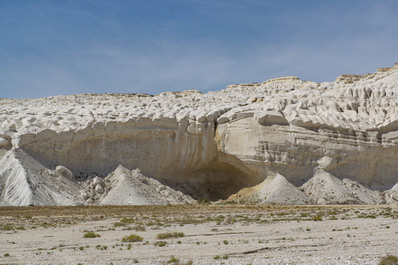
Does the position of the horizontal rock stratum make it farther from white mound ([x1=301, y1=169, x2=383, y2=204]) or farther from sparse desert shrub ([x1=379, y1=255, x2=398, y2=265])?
sparse desert shrub ([x1=379, y1=255, x2=398, y2=265])

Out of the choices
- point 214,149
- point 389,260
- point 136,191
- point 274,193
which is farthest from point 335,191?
point 389,260

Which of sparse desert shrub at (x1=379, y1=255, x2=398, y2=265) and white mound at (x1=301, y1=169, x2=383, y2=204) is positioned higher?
white mound at (x1=301, y1=169, x2=383, y2=204)

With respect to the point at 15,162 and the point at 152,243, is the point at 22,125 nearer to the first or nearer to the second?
the point at 15,162

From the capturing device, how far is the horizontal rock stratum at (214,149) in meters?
38.1

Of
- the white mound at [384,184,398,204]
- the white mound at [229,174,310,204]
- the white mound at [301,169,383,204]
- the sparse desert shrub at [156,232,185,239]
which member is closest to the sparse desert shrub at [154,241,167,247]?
the sparse desert shrub at [156,232,185,239]

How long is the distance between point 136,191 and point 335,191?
15397 millimetres

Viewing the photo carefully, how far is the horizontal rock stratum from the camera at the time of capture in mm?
38062

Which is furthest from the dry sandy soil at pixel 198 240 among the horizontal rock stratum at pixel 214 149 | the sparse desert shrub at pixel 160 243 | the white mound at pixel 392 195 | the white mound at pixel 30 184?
the white mound at pixel 392 195

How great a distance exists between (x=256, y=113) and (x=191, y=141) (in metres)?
5.76

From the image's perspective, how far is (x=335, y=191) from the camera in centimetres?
4072

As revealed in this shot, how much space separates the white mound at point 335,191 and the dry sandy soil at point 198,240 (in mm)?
13083

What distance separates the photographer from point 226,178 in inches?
1781

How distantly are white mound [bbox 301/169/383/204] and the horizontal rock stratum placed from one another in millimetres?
92

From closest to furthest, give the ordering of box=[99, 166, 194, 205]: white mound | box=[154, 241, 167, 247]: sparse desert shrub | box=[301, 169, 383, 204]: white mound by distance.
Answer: box=[154, 241, 167, 247]: sparse desert shrub < box=[99, 166, 194, 205]: white mound < box=[301, 169, 383, 204]: white mound
